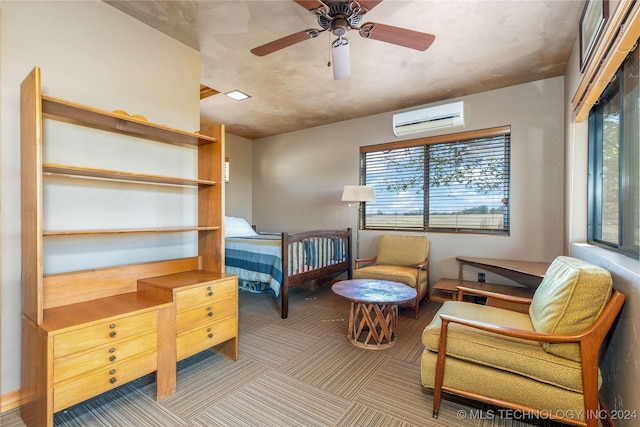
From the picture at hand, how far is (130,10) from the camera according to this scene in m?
2.19

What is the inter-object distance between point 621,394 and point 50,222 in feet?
11.1

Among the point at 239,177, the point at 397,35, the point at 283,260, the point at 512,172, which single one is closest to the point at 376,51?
the point at 397,35

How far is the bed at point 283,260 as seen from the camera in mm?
3305

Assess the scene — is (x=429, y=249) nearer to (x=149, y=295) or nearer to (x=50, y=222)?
(x=149, y=295)

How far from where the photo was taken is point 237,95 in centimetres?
371

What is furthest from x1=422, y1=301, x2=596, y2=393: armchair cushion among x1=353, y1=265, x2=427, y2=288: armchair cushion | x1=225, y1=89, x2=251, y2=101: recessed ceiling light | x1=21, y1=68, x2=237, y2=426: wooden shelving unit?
x1=225, y1=89, x2=251, y2=101: recessed ceiling light

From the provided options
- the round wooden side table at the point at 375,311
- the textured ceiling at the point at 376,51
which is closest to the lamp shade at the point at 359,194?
the textured ceiling at the point at 376,51

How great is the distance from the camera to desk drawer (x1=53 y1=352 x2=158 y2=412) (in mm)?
1480

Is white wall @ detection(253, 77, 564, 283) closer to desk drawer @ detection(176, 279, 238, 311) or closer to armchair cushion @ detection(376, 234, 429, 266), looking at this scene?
armchair cushion @ detection(376, 234, 429, 266)

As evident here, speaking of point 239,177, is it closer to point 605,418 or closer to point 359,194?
point 359,194

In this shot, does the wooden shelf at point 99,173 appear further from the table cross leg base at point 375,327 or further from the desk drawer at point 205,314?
the table cross leg base at point 375,327

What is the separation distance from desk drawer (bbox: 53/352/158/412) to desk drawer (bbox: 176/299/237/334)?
232mm

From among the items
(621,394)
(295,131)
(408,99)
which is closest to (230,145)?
(295,131)

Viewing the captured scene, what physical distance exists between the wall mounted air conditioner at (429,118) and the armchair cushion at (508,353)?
2598mm
